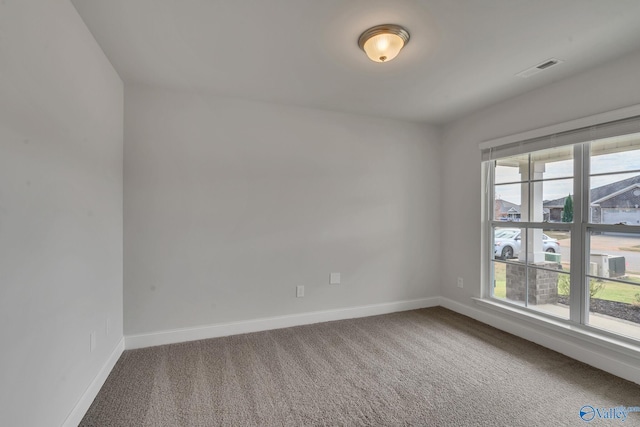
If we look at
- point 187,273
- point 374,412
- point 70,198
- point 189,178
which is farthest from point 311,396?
point 189,178

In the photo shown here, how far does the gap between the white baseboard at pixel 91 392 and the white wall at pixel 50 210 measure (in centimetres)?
4

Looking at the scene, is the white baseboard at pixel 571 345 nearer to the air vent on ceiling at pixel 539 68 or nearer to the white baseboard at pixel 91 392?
the air vent on ceiling at pixel 539 68

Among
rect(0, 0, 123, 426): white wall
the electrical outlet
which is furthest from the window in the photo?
rect(0, 0, 123, 426): white wall

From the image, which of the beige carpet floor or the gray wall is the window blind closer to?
the gray wall

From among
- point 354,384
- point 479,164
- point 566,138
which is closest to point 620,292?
point 566,138

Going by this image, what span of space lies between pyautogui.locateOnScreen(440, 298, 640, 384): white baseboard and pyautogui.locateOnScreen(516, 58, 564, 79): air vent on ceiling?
2.25 meters

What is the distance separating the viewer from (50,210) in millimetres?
1476

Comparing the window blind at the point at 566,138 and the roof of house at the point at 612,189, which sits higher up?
the window blind at the point at 566,138

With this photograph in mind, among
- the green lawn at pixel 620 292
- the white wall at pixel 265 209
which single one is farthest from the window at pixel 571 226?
the white wall at pixel 265 209

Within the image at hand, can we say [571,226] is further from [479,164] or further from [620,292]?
[479,164]

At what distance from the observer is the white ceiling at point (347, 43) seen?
1699mm

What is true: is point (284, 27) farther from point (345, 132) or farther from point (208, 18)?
point (345, 132)

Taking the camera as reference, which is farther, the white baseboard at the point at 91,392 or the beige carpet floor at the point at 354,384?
the beige carpet floor at the point at 354,384

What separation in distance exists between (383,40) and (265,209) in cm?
191
